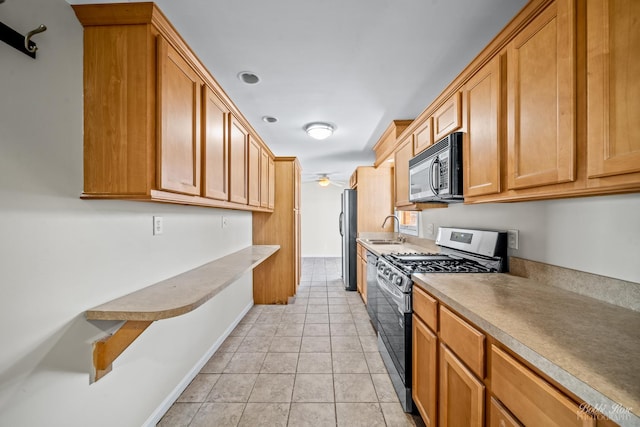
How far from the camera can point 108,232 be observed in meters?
1.29

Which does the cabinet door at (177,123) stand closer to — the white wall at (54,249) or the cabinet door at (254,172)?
the white wall at (54,249)

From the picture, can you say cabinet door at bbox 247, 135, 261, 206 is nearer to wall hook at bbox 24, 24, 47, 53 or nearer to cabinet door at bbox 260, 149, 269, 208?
cabinet door at bbox 260, 149, 269, 208

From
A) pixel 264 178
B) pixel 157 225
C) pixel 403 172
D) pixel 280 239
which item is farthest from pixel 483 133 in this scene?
pixel 280 239

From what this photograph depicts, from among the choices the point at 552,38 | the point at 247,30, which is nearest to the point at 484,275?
the point at 552,38

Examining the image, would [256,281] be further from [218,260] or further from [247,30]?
[247,30]

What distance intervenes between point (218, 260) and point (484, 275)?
2.24 meters

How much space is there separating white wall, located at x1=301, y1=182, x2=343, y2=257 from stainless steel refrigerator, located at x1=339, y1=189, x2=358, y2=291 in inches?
131

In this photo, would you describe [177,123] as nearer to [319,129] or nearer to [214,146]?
[214,146]

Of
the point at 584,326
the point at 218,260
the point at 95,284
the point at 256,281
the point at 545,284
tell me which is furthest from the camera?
the point at 256,281

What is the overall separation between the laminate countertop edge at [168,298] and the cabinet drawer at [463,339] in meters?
1.24

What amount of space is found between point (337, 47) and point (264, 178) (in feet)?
6.18

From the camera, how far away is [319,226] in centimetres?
805

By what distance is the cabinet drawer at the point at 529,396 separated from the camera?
26.0 inches

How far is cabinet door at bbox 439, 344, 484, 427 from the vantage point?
40.3 inches
